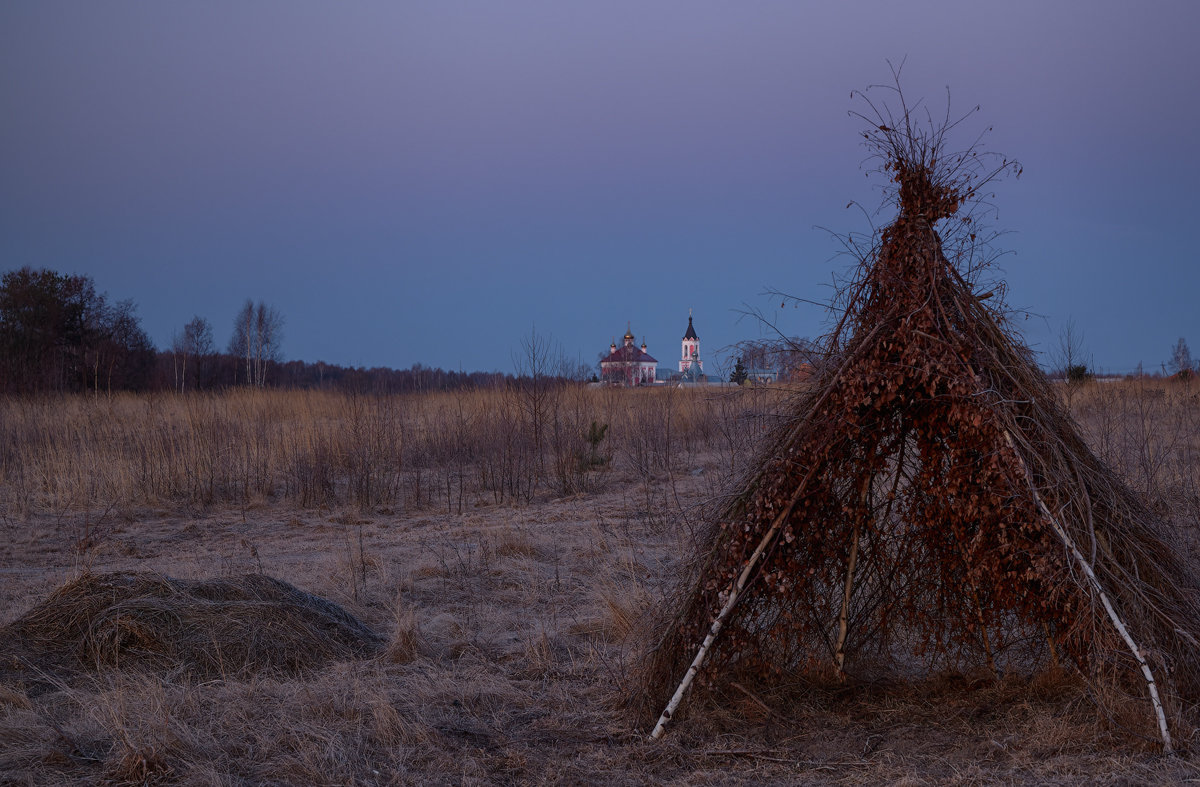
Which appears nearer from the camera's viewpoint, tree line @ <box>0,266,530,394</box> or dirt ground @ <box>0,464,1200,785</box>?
dirt ground @ <box>0,464,1200,785</box>

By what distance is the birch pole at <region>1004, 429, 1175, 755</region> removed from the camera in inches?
124

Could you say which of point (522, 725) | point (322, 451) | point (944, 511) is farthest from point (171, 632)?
point (322, 451)

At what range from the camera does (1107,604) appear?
321 centimetres

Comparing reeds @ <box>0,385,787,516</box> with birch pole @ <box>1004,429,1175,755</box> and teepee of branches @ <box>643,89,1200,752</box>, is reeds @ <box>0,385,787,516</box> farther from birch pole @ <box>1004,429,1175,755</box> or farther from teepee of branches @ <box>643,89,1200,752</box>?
birch pole @ <box>1004,429,1175,755</box>

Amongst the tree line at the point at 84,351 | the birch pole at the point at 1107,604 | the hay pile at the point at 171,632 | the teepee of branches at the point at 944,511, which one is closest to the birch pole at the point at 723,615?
the teepee of branches at the point at 944,511

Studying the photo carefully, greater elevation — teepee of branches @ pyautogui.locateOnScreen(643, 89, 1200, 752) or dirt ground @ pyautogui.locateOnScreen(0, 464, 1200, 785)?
teepee of branches @ pyautogui.locateOnScreen(643, 89, 1200, 752)

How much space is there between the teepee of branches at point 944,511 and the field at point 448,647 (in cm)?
27

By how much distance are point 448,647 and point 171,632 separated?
1537 mm

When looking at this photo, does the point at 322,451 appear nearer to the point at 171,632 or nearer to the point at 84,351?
the point at 171,632

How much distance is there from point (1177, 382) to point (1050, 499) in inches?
662

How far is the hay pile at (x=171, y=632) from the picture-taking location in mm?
4539

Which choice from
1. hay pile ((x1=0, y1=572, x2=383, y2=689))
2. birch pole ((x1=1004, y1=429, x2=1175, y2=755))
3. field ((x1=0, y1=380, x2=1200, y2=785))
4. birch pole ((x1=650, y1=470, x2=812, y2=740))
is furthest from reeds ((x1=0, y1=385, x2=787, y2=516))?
birch pole ((x1=1004, y1=429, x2=1175, y2=755))

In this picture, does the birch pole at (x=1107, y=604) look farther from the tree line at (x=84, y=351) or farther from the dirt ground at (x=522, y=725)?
the tree line at (x=84, y=351)

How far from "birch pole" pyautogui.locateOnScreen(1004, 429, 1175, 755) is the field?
13 cm
